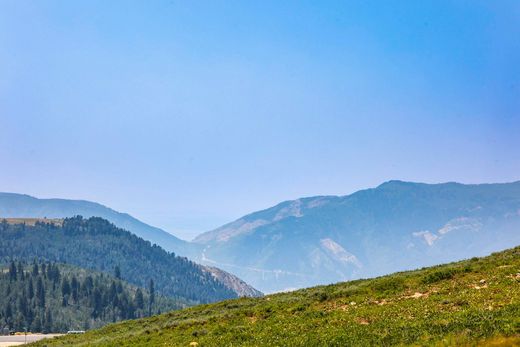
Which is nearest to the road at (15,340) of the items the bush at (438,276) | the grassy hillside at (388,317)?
the grassy hillside at (388,317)

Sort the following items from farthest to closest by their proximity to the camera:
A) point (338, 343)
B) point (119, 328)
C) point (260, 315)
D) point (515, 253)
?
point (119, 328), point (515, 253), point (260, 315), point (338, 343)

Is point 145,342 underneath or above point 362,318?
underneath

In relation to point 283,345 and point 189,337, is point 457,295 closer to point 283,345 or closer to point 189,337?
point 283,345

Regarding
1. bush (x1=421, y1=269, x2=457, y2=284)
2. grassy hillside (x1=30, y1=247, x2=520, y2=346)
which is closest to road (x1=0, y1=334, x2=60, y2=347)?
grassy hillside (x1=30, y1=247, x2=520, y2=346)

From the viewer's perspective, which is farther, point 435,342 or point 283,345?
point 283,345

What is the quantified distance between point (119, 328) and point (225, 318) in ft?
65.3

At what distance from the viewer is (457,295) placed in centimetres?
3600

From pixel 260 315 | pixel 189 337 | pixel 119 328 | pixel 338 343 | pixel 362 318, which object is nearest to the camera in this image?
pixel 338 343

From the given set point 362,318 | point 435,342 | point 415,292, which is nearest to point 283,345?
point 362,318

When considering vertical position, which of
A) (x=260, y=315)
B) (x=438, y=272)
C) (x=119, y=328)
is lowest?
(x=119, y=328)

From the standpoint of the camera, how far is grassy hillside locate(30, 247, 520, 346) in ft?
86.6

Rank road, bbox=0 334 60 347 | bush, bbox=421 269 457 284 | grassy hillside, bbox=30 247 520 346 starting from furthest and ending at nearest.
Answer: road, bbox=0 334 60 347, bush, bbox=421 269 457 284, grassy hillside, bbox=30 247 520 346

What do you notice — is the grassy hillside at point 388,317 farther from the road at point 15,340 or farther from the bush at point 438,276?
the road at point 15,340

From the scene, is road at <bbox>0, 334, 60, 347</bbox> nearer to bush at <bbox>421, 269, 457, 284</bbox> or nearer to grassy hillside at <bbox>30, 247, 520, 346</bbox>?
grassy hillside at <bbox>30, 247, 520, 346</bbox>
